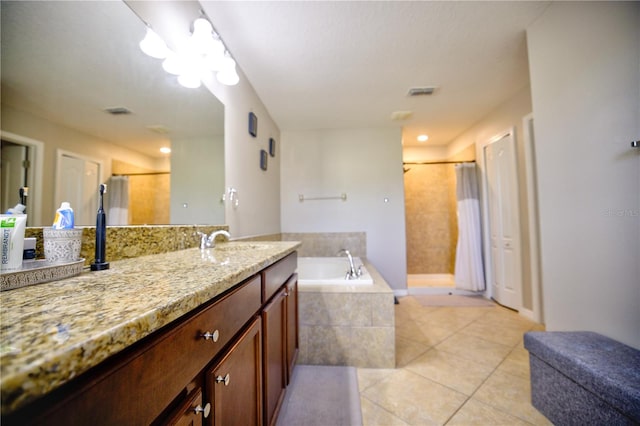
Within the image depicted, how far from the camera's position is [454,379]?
155cm

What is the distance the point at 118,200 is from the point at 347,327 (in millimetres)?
1466

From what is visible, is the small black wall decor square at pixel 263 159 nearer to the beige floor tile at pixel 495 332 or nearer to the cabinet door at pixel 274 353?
the cabinet door at pixel 274 353

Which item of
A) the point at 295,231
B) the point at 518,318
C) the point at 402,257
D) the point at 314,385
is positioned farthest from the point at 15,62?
the point at 518,318

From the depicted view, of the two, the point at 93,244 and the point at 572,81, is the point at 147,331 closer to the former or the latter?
the point at 93,244

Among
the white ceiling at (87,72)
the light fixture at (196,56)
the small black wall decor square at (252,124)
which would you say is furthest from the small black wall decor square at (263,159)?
the white ceiling at (87,72)

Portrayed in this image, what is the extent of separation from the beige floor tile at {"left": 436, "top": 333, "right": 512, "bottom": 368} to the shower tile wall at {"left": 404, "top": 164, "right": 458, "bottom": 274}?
2.02 m

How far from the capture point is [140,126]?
1.06 metres

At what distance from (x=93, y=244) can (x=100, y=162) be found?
0.94 ft

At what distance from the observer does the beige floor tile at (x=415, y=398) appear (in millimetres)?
1271

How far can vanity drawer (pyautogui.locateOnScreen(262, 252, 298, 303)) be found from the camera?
37.7 inches

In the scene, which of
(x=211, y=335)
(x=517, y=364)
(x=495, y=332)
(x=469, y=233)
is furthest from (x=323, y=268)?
(x=211, y=335)

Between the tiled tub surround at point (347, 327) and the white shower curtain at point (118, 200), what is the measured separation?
113 centimetres

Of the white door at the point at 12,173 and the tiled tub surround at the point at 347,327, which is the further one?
the tiled tub surround at the point at 347,327

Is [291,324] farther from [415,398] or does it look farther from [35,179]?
[35,179]
